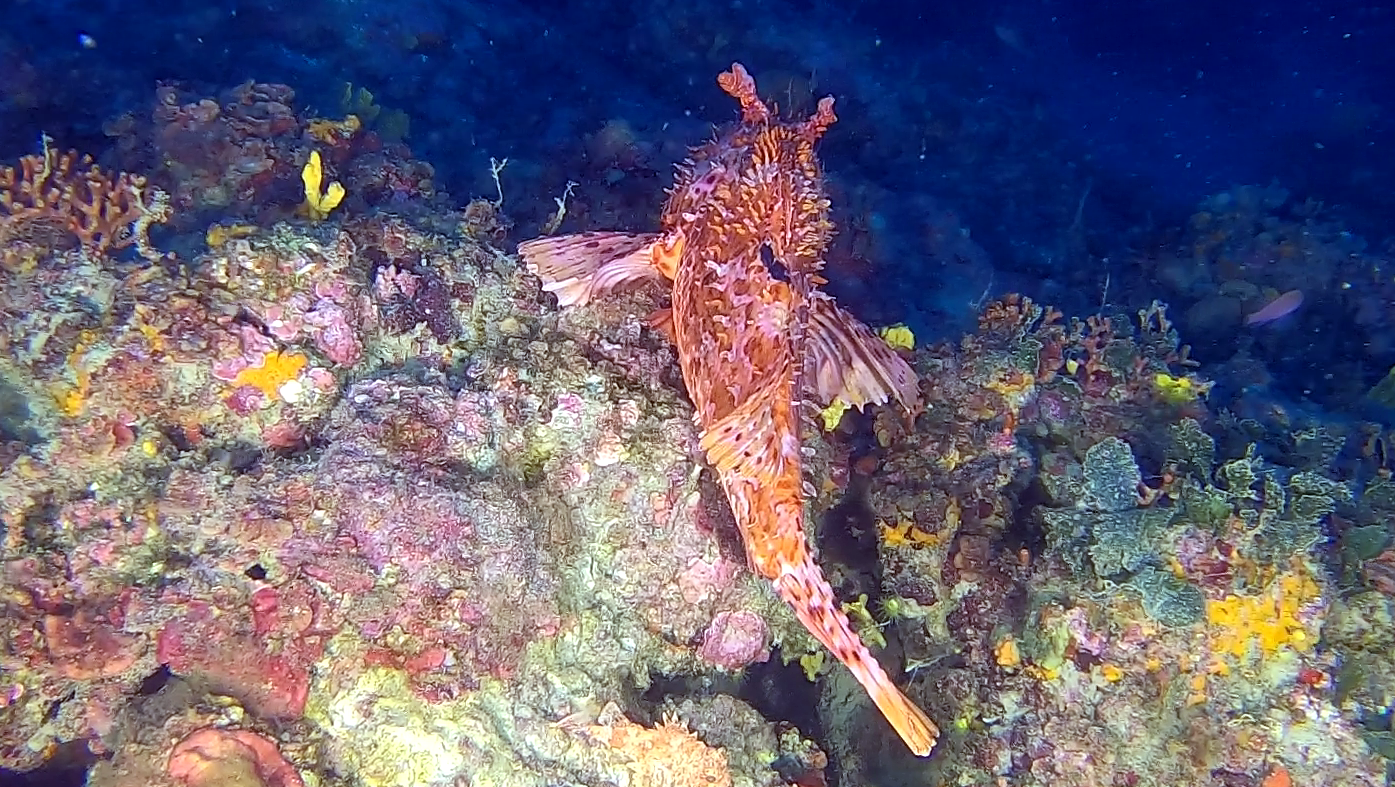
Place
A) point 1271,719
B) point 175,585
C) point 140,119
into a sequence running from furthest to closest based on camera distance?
point 140,119
point 1271,719
point 175,585

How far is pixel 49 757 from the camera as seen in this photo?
370 cm

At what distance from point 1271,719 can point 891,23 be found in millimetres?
16588

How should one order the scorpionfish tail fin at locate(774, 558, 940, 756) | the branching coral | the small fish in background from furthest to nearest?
the small fish in background → the branching coral → the scorpionfish tail fin at locate(774, 558, 940, 756)

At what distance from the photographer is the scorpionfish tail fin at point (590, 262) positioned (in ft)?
13.9

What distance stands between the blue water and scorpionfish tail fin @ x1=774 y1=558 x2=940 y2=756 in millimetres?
3962

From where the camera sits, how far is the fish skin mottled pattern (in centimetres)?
333

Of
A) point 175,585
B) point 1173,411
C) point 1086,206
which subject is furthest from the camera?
point 1086,206

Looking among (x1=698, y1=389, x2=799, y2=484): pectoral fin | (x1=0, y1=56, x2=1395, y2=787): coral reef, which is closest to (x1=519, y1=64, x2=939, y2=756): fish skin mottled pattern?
(x1=698, y1=389, x2=799, y2=484): pectoral fin

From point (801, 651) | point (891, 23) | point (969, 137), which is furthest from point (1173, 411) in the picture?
point (891, 23)

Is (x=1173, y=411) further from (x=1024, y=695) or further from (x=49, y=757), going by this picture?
(x=49, y=757)

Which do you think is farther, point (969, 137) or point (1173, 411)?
point (969, 137)

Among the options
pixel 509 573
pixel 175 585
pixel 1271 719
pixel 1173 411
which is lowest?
pixel 175 585

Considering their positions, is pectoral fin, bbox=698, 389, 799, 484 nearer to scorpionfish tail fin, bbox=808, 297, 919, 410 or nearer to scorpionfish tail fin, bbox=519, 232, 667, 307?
scorpionfish tail fin, bbox=808, 297, 919, 410

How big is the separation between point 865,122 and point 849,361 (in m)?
8.73
